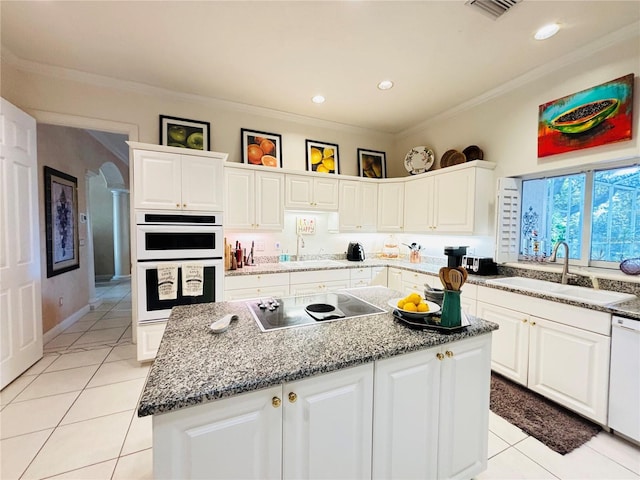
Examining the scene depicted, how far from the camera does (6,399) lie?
Result: 7.16ft

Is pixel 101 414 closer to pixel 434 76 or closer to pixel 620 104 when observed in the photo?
pixel 434 76

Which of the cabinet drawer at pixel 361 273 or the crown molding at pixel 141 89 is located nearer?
the crown molding at pixel 141 89

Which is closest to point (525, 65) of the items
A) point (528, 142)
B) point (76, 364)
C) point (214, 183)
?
point (528, 142)

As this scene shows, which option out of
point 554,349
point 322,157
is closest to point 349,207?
point 322,157

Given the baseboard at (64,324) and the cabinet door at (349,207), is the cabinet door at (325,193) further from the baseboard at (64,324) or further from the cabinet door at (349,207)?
the baseboard at (64,324)

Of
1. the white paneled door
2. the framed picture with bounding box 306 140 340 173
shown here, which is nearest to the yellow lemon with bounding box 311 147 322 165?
the framed picture with bounding box 306 140 340 173

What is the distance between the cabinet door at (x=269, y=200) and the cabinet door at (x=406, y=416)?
2.50m

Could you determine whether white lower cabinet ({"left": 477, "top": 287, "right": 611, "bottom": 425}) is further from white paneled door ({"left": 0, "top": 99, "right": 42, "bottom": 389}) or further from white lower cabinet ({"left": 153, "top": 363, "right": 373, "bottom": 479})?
white paneled door ({"left": 0, "top": 99, "right": 42, "bottom": 389})

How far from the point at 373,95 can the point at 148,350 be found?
359 cm

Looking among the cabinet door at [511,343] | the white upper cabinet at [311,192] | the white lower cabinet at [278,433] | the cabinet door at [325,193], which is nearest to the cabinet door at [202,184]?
the white upper cabinet at [311,192]

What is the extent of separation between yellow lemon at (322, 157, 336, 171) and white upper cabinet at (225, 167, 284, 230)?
82 cm

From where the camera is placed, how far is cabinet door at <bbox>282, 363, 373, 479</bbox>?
3.33 ft

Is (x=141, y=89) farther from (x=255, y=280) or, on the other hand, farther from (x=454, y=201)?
(x=454, y=201)

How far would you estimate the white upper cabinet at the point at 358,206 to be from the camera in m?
3.89
